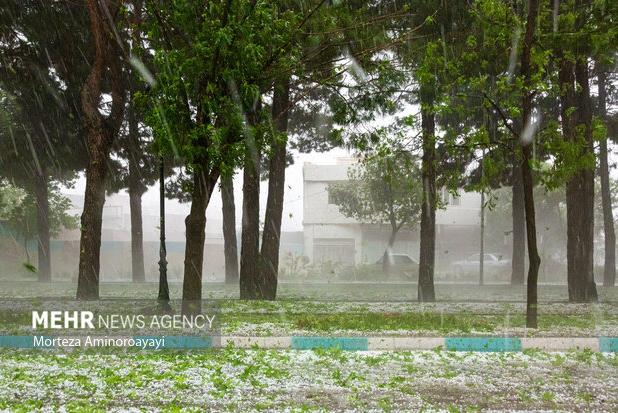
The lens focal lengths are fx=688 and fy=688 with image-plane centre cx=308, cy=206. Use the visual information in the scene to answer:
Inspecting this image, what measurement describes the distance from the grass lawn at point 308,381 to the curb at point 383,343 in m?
0.86

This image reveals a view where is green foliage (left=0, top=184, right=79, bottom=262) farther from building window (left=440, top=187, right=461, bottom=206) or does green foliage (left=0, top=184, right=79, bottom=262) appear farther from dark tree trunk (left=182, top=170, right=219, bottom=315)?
dark tree trunk (left=182, top=170, right=219, bottom=315)

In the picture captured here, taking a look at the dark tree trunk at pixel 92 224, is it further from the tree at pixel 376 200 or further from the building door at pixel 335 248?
the building door at pixel 335 248

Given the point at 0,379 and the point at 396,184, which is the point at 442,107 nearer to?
the point at 396,184

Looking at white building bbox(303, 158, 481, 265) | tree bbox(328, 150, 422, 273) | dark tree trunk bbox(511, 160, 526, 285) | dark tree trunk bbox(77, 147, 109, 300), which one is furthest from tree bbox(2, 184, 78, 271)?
dark tree trunk bbox(511, 160, 526, 285)

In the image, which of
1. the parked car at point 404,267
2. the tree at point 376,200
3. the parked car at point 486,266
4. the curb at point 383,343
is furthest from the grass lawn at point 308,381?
the parked car at point 486,266

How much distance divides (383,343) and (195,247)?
4226mm

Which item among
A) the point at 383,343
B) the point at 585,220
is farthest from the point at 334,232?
the point at 383,343

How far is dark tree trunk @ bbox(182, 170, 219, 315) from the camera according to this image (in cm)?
1290

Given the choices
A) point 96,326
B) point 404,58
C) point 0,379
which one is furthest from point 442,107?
point 0,379

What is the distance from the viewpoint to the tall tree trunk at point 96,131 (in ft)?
55.1

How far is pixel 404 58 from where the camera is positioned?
1683cm

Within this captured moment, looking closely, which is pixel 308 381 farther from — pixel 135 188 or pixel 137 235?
pixel 137 235

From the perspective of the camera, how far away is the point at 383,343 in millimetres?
11070

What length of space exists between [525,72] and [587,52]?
4.07m
